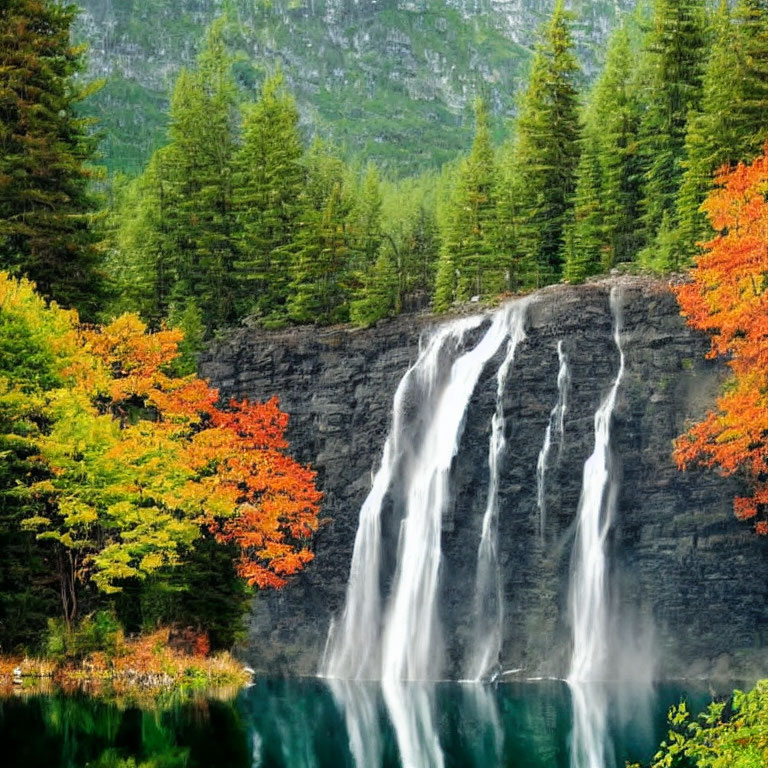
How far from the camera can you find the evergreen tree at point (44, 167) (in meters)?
36.2

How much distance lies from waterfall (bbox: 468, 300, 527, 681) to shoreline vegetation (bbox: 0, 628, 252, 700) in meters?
9.10

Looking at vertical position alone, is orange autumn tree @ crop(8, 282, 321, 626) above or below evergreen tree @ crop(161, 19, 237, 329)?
below

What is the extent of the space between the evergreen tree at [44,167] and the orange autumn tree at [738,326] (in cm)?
1840

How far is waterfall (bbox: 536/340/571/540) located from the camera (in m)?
39.2

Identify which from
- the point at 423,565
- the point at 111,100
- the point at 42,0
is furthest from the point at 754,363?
the point at 111,100

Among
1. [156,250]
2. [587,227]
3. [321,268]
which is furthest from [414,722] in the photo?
[156,250]

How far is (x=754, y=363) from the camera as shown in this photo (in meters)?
36.6

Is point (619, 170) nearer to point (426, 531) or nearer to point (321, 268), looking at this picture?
point (321, 268)

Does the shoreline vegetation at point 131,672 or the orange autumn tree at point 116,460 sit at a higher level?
the orange autumn tree at point 116,460

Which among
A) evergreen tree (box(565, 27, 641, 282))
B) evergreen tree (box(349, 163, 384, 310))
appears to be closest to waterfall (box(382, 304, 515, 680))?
evergreen tree (box(565, 27, 641, 282))

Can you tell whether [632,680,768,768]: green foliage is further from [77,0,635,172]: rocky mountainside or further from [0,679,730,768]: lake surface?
[77,0,635,172]: rocky mountainside

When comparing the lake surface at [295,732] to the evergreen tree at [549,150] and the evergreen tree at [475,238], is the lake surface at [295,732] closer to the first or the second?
the evergreen tree at [475,238]

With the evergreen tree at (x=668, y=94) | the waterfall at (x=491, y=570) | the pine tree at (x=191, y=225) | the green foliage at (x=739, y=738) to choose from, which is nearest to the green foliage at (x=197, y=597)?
the waterfall at (x=491, y=570)

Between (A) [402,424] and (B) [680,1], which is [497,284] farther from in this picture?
(B) [680,1]
